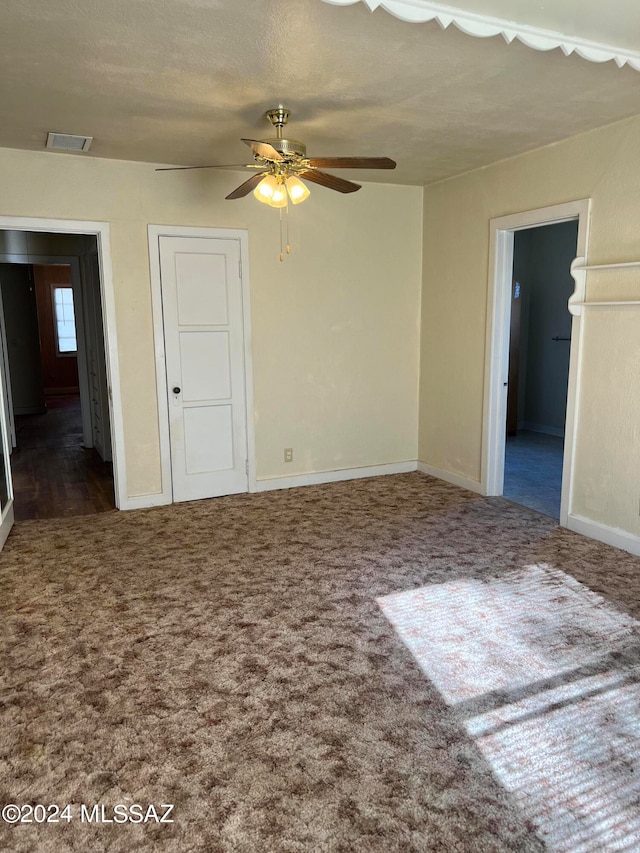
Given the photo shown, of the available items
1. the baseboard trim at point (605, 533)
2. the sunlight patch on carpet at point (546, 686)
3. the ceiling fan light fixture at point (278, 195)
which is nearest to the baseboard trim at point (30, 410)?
the ceiling fan light fixture at point (278, 195)

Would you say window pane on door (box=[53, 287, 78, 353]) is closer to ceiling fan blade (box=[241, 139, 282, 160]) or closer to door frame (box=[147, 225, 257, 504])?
door frame (box=[147, 225, 257, 504])

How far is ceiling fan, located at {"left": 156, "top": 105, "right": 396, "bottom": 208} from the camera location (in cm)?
302

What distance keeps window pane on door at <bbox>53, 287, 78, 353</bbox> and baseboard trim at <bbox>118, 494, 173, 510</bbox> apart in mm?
7565

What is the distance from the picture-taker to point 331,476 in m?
5.48

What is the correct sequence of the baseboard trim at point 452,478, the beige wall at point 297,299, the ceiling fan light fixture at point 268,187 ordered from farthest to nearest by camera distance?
the baseboard trim at point 452,478 → the beige wall at point 297,299 → the ceiling fan light fixture at point 268,187

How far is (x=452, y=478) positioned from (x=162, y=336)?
2.81 metres

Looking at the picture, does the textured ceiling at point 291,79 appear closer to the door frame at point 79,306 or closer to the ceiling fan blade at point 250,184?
the ceiling fan blade at point 250,184

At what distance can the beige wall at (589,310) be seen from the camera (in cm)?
364

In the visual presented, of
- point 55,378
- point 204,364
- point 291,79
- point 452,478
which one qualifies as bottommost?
point 452,478

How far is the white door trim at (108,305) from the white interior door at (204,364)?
1.28 feet

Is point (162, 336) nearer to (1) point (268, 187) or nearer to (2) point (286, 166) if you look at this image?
(1) point (268, 187)

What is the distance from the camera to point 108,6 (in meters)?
2.21

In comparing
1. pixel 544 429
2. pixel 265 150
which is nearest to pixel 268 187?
pixel 265 150

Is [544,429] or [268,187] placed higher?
[268,187]
